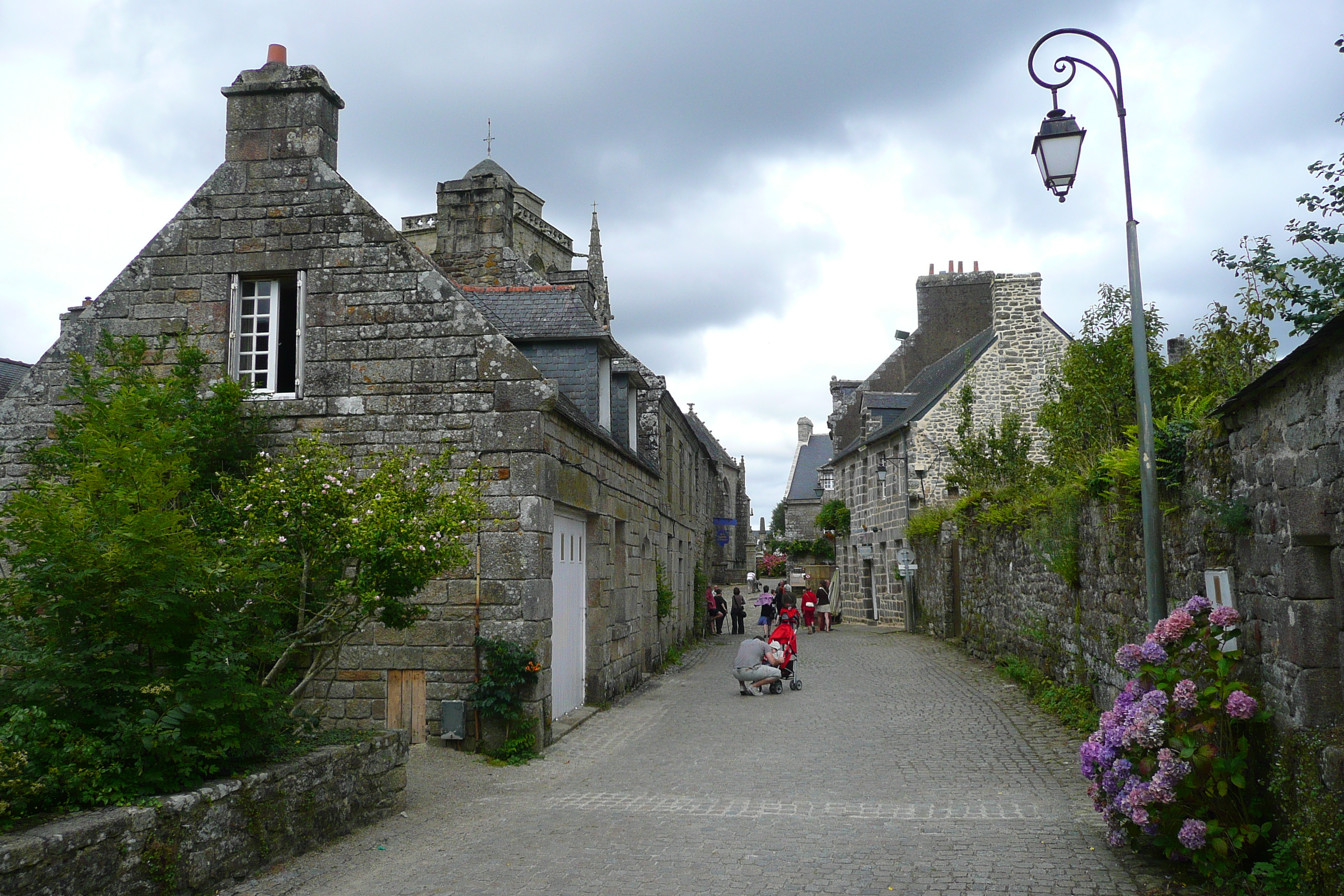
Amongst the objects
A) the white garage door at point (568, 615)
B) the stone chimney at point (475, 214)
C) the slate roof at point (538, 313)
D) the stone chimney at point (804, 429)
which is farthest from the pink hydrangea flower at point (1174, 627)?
the stone chimney at point (804, 429)

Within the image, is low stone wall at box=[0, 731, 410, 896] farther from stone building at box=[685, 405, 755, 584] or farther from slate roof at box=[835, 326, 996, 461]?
stone building at box=[685, 405, 755, 584]

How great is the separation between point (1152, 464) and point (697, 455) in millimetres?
20058

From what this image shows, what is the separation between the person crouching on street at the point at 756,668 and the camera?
13.2 metres

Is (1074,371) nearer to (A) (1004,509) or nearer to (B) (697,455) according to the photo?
(A) (1004,509)

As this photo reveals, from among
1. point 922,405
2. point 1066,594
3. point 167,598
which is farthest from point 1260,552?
point 922,405

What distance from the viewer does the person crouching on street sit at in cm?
1320

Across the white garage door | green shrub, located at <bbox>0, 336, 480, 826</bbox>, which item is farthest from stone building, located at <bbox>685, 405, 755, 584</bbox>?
green shrub, located at <bbox>0, 336, 480, 826</bbox>

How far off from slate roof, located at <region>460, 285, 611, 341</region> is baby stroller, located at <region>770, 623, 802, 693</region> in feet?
16.6

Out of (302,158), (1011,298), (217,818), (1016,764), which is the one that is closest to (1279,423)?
(1016,764)

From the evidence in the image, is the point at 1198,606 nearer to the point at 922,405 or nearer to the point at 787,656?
the point at 787,656

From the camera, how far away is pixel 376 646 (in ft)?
29.7

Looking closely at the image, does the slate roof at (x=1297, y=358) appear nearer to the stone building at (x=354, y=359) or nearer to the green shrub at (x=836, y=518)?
the stone building at (x=354, y=359)

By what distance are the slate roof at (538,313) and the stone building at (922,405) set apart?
995 centimetres

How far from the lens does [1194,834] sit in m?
4.75
